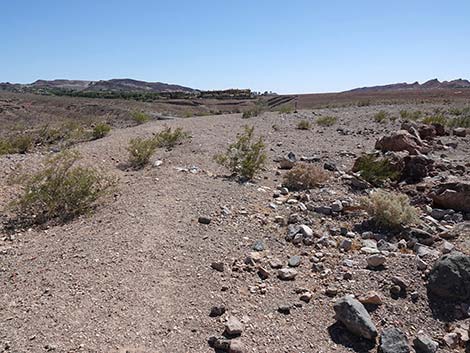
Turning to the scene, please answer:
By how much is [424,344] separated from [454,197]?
4078 mm

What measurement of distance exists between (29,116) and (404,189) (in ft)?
106

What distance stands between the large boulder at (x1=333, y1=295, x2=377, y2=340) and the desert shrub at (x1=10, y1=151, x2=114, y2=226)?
13.0ft

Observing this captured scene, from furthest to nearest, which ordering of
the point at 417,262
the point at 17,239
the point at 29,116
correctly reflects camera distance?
the point at 29,116
the point at 17,239
the point at 417,262

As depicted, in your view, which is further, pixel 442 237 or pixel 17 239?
pixel 442 237

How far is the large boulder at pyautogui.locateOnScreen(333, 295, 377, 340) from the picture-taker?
13.2ft

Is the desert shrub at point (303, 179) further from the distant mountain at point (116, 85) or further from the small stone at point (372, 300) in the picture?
the distant mountain at point (116, 85)

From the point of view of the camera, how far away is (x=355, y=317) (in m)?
4.07

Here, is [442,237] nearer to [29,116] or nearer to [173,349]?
[173,349]

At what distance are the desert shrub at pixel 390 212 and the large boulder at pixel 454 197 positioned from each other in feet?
3.78

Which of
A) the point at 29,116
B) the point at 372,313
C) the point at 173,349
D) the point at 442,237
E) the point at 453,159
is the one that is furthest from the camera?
the point at 29,116

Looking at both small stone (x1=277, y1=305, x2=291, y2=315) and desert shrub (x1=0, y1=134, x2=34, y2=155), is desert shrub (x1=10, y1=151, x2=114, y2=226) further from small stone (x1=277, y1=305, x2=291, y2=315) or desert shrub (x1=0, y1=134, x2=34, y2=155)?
desert shrub (x1=0, y1=134, x2=34, y2=155)

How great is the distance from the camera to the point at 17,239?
18.9 ft

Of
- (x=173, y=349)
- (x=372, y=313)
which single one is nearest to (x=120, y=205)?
(x=173, y=349)

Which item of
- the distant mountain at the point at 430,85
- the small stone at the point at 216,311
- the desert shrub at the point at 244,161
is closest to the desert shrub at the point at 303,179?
the desert shrub at the point at 244,161
